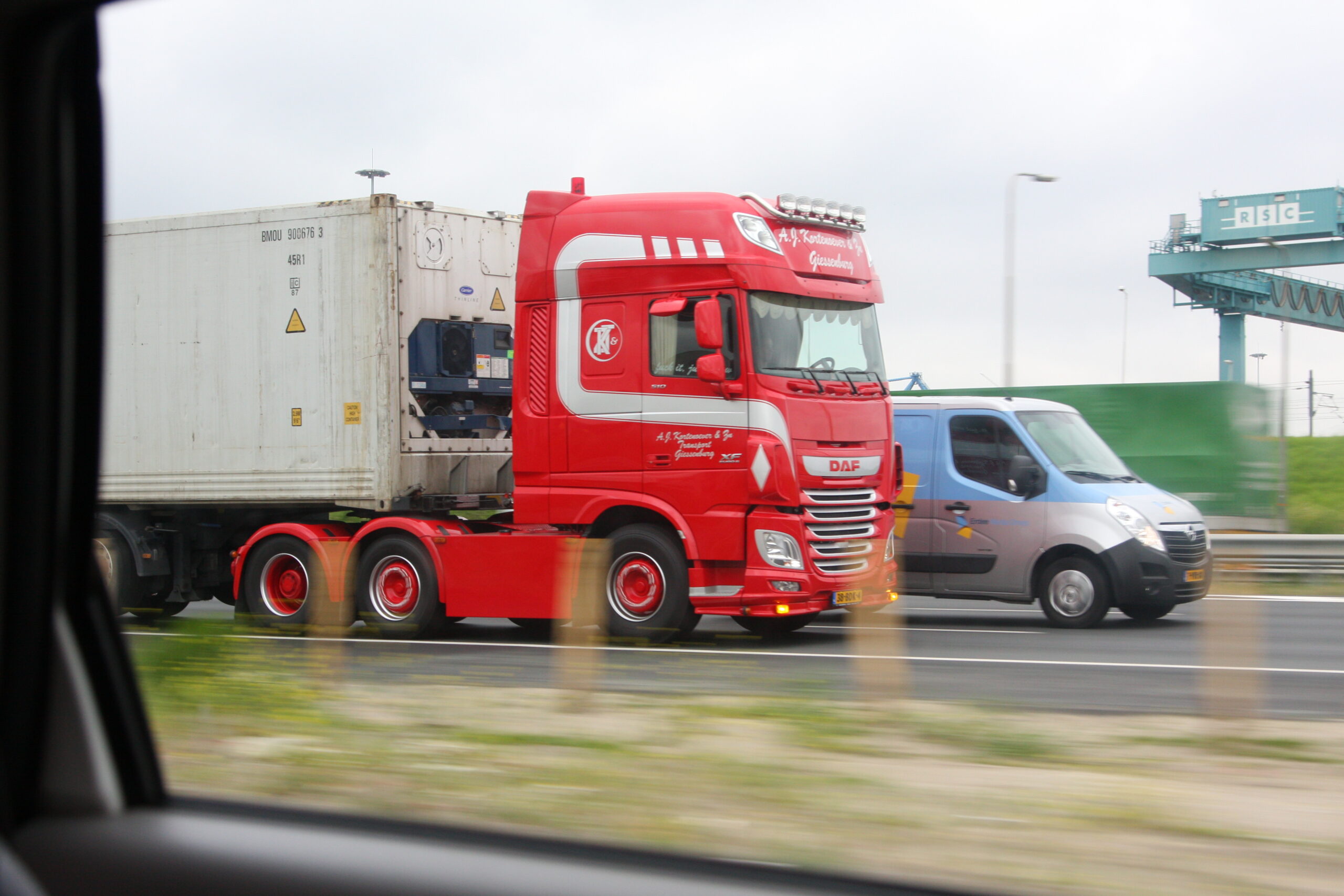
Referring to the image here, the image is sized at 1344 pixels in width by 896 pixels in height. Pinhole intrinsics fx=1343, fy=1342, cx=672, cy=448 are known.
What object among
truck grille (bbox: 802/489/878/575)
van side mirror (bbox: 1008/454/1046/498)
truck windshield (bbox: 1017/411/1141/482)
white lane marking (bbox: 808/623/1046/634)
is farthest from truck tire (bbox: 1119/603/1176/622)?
truck grille (bbox: 802/489/878/575)

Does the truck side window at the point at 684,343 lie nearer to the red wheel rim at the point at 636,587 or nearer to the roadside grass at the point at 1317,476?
the red wheel rim at the point at 636,587

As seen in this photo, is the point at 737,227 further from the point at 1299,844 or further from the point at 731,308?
the point at 1299,844

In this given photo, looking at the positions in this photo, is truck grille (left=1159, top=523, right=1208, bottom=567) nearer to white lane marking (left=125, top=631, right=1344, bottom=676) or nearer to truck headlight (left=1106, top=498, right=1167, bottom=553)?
truck headlight (left=1106, top=498, right=1167, bottom=553)

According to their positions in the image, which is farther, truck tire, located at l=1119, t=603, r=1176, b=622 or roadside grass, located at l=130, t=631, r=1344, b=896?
truck tire, located at l=1119, t=603, r=1176, b=622

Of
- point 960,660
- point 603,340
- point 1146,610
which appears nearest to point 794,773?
point 960,660

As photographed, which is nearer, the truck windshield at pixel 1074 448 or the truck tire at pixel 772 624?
the truck tire at pixel 772 624

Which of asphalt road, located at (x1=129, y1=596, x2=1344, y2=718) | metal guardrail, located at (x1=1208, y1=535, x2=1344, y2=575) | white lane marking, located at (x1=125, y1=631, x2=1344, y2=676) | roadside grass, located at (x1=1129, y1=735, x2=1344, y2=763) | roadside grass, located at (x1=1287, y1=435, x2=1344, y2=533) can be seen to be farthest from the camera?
roadside grass, located at (x1=1287, y1=435, x2=1344, y2=533)

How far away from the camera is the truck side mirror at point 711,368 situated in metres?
10.6

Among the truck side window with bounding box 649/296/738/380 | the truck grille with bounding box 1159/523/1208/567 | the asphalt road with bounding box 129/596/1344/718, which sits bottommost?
the asphalt road with bounding box 129/596/1344/718

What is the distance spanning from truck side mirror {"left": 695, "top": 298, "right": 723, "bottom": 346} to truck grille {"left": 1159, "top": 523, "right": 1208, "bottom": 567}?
469cm

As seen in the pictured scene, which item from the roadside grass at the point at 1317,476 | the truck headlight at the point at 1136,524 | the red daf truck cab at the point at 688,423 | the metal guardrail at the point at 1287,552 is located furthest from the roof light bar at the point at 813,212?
the roadside grass at the point at 1317,476

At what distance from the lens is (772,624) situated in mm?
12547

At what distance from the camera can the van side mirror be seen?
40.9 feet

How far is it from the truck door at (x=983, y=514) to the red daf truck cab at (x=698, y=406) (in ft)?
4.71
